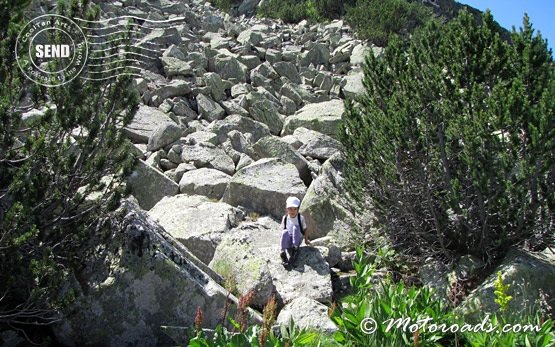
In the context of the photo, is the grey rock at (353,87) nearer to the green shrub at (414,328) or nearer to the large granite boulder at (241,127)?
the large granite boulder at (241,127)

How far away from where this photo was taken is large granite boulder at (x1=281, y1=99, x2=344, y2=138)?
45.8 feet

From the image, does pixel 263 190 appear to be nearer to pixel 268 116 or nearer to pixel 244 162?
pixel 244 162

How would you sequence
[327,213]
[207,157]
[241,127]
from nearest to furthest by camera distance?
[327,213]
[207,157]
[241,127]

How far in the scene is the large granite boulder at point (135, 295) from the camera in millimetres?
5051

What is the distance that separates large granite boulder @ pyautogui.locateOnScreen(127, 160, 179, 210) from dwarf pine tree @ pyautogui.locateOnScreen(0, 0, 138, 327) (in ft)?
13.3

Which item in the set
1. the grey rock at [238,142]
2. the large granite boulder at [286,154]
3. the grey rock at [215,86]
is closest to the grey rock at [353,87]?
the grey rock at [215,86]

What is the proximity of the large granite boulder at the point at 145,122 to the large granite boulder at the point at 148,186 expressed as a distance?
268 centimetres

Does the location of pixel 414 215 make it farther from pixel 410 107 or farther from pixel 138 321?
pixel 138 321

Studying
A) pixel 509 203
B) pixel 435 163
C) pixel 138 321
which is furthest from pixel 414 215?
pixel 138 321

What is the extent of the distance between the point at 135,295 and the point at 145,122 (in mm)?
8643

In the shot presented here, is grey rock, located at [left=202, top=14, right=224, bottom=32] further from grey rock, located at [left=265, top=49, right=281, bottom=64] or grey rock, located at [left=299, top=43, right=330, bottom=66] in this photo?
grey rock, located at [left=299, top=43, right=330, bottom=66]

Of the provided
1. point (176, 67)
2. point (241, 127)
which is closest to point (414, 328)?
point (241, 127)

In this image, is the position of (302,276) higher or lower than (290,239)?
lower

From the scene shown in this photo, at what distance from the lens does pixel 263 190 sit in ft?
32.4
